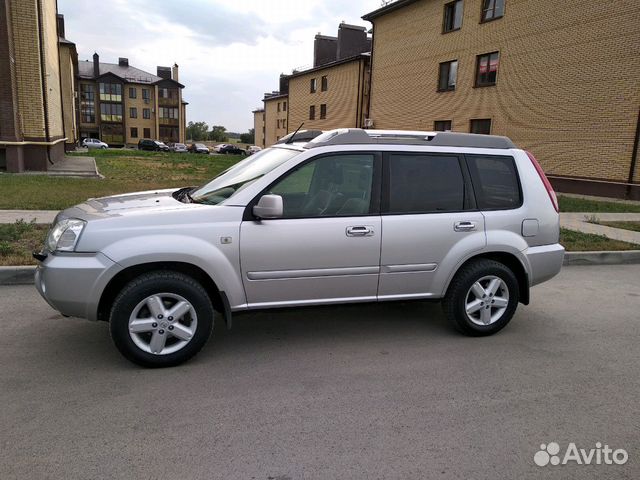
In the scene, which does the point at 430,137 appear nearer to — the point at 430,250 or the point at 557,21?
the point at 430,250

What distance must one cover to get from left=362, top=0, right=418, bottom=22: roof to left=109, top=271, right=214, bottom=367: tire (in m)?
27.7

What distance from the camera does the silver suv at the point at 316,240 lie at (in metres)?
3.63

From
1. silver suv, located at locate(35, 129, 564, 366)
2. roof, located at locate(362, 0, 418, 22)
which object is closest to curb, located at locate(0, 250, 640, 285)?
silver suv, located at locate(35, 129, 564, 366)

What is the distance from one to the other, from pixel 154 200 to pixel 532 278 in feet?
11.6

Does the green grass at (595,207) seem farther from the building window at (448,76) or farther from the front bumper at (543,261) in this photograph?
the building window at (448,76)

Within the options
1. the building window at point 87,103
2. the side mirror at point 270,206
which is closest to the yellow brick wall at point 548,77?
the side mirror at point 270,206

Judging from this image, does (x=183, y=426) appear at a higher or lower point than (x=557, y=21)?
lower

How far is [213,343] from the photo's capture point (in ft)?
14.1

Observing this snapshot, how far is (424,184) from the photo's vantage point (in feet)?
14.3

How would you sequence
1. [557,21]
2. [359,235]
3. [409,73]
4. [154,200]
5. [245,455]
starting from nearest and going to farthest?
[245,455] < [359,235] < [154,200] < [557,21] < [409,73]

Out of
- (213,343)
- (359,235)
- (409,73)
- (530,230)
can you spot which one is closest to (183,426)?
(213,343)

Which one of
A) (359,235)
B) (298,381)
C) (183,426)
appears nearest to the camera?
(183,426)

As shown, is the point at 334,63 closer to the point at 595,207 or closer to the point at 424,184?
the point at 595,207

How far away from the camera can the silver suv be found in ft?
11.9
